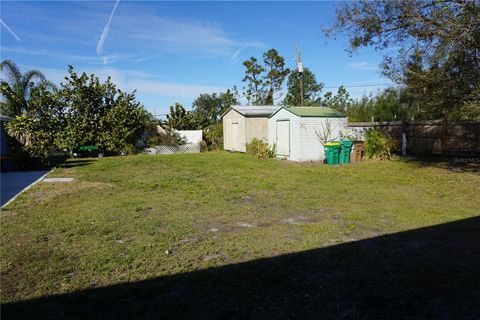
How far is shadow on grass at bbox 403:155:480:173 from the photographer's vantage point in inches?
481

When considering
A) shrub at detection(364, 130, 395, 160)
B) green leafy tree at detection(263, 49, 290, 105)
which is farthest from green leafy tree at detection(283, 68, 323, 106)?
shrub at detection(364, 130, 395, 160)

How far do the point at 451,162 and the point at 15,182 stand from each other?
14695 millimetres

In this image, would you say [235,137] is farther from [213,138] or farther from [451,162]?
[451,162]

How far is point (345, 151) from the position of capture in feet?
49.3

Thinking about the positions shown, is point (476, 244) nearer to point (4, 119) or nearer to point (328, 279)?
point (328, 279)

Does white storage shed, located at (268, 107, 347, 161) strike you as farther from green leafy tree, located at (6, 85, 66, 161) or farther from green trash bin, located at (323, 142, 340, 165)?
green leafy tree, located at (6, 85, 66, 161)

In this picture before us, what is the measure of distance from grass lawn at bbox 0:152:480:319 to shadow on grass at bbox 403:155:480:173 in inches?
146

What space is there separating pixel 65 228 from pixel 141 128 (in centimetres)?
1720

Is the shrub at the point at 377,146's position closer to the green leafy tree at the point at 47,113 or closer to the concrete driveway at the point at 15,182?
the concrete driveway at the point at 15,182

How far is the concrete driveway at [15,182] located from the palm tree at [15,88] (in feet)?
26.9

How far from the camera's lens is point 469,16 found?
30.7ft

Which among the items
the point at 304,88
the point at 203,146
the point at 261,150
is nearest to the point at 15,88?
the point at 203,146

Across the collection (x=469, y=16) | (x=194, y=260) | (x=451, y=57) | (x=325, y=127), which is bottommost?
(x=194, y=260)

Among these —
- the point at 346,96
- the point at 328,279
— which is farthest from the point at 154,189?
the point at 346,96
